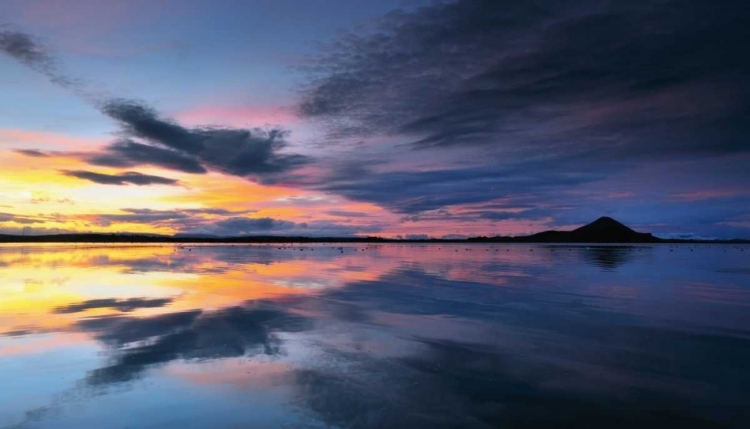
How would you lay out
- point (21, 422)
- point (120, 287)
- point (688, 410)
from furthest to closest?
point (120, 287), point (688, 410), point (21, 422)

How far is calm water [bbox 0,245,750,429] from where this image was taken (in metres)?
7.48

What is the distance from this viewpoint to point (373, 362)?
10.5 meters

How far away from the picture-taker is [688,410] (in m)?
7.67

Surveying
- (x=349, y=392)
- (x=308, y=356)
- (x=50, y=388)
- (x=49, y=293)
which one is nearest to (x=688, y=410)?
(x=349, y=392)

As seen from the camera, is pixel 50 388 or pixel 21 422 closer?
pixel 21 422

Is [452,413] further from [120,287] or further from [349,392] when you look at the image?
[120,287]

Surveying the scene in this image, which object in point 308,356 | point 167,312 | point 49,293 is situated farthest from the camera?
point 49,293

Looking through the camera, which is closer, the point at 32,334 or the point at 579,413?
the point at 579,413

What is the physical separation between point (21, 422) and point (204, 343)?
5231 millimetres

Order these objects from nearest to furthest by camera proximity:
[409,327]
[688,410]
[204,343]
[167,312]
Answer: [688,410]
[204,343]
[409,327]
[167,312]

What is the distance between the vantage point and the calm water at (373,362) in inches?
295

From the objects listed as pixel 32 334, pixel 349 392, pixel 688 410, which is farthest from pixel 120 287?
pixel 688 410

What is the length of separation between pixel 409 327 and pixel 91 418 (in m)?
9.27

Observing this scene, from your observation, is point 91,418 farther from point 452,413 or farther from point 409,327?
point 409,327
